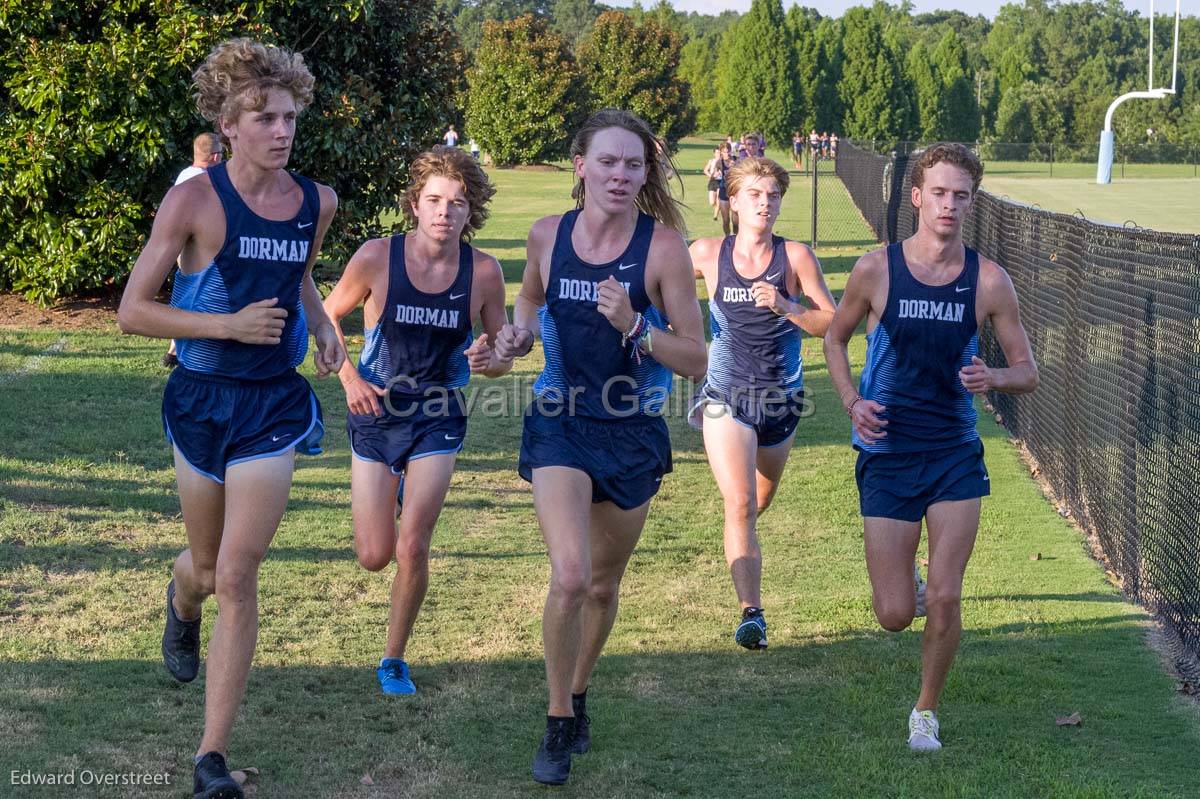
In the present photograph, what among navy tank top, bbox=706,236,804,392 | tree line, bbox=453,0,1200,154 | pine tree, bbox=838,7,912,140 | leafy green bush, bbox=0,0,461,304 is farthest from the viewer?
pine tree, bbox=838,7,912,140

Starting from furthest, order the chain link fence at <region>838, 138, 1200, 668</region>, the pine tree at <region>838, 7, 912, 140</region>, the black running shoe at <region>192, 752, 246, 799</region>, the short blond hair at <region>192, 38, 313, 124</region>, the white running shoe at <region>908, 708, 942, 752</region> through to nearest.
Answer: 1. the pine tree at <region>838, 7, 912, 140</region>
2. the chain link fence at <region>838, 138, 1200, 668</region>
3. the white running shoe at <region>908, 708, 942, 752</region>
4. the short blond hair at <region>192, 38, 313, 124</region>
5. the black running shoe at <region>192, 752, 246, 799</region>

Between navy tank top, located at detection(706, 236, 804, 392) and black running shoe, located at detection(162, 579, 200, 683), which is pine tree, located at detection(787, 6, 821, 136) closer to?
navy tank top, located at detection(706, 236, 804, 392)

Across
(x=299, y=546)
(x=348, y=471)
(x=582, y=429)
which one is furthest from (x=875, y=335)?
(x=348, y=471)

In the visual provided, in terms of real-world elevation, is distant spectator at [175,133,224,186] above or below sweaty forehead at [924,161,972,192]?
above

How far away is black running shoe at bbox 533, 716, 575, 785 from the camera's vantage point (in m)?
4.94

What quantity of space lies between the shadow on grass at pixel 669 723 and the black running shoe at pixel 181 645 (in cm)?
15

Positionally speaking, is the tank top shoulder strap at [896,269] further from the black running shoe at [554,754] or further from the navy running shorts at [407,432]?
the black running shoe at [554,754]

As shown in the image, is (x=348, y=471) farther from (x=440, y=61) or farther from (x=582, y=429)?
(x=440, y=61)

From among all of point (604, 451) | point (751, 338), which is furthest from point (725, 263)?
point (604, 451)

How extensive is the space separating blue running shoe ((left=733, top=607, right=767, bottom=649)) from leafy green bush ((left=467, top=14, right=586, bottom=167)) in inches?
1907

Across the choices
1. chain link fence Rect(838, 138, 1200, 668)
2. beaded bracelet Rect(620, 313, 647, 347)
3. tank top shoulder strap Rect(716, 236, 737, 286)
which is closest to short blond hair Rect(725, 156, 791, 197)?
tank top shoulder strap Rect(716, 236, 737, 286)

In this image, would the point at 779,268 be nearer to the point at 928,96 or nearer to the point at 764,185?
the point at 764,185

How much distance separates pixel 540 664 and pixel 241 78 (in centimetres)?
294

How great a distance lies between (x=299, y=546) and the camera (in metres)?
8.10
